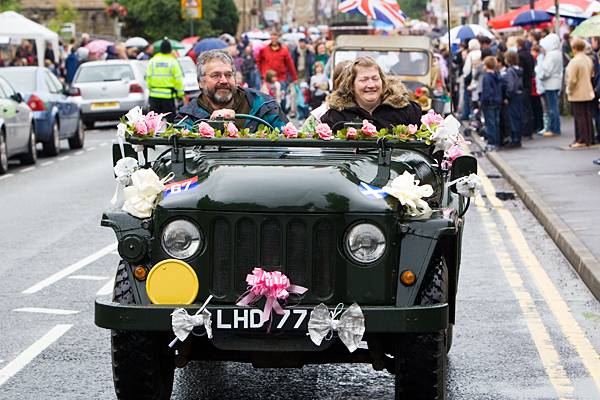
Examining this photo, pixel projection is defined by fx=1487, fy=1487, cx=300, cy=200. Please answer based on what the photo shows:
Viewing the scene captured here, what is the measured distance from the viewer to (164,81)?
83.3ft

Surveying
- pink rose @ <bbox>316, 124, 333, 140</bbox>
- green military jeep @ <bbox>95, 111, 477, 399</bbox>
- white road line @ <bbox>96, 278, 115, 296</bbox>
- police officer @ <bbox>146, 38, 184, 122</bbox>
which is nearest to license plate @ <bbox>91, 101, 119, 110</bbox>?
police officer @ <bbox>146, 38, 184, 122</bbox>

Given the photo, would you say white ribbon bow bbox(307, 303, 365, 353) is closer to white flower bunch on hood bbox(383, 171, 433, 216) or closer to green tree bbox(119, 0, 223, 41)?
white flower bunch on hood bbox(383, 171, 433, 216)

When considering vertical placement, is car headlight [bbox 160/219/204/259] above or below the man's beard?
below

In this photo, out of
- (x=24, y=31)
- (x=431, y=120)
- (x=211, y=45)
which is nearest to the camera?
(x=431, y=120)

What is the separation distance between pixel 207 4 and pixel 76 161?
53.4 m

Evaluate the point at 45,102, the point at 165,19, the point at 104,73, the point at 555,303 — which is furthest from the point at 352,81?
the point at 165,19

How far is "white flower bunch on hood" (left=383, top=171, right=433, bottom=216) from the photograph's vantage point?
253 inches

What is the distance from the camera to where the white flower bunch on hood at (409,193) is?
6.42 metres

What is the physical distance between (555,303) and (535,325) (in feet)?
3.31

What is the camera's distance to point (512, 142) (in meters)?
25.7

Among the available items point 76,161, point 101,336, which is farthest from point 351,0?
point 101,336

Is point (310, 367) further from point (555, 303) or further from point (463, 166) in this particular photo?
point (555, 303)

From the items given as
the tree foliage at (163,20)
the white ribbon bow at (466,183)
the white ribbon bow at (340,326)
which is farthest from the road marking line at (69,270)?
the tree foliage at (163,20)

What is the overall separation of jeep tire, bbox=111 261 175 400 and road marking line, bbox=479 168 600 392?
240cm
